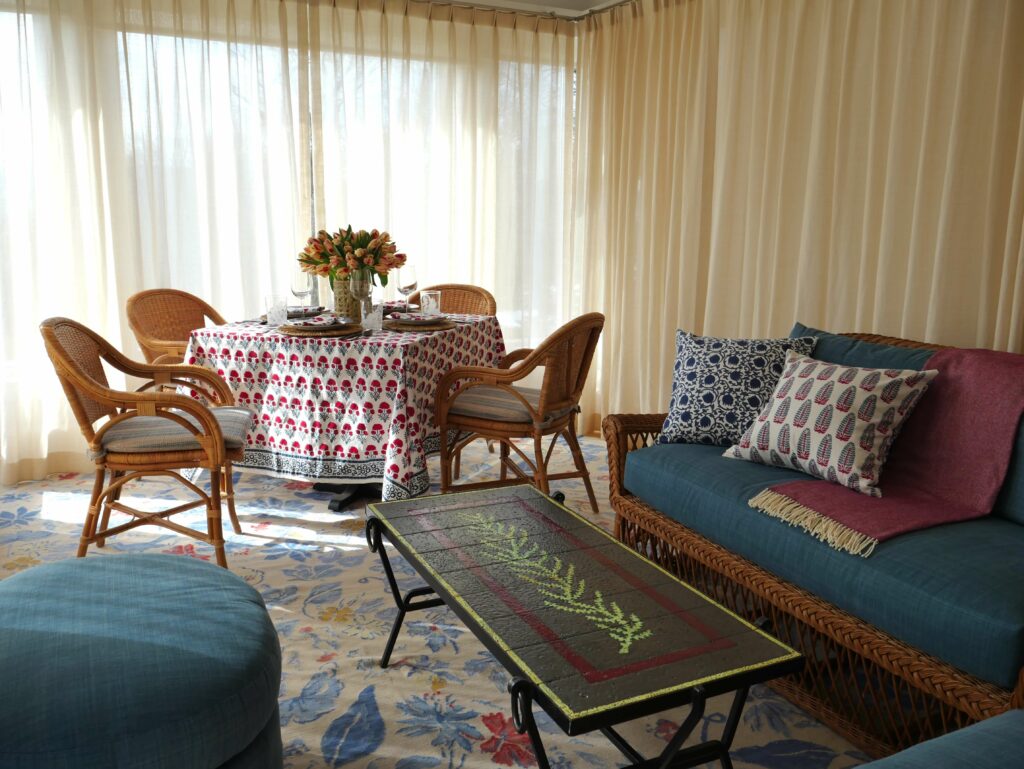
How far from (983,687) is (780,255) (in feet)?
8.04

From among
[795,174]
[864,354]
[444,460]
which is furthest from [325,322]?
[795,174]

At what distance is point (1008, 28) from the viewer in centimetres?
278

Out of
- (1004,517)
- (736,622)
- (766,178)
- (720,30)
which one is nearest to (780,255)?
(766,178)

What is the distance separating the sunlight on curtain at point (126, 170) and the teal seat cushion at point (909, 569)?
2.94 metres

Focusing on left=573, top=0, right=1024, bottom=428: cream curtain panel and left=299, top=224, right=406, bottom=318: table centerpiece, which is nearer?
left=573, top=0, right=1024, bottom=428: cream curtain panel

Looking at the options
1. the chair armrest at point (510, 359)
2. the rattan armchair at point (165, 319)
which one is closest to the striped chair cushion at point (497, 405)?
the chair armrest at point (510, 359)

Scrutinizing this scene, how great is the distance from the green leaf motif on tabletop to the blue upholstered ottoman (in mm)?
596

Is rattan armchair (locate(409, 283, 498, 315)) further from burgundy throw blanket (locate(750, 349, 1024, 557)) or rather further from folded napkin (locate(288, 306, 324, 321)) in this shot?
burgundy throw blanket (locate(750, 349, 1024, 557))

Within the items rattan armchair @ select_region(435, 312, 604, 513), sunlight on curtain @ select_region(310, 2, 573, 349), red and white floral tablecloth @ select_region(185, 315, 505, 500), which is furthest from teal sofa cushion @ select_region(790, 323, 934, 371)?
sunlight on curtain @ select_region(310, 2, 573, 349)

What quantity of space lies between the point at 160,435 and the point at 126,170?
6.30 ft

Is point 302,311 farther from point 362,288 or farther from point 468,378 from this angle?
point 468,378

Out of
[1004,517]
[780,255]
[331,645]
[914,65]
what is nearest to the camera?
[1004,517]

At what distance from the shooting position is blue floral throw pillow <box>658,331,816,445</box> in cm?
288

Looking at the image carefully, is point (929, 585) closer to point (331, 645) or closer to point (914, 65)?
point (331, 645)
